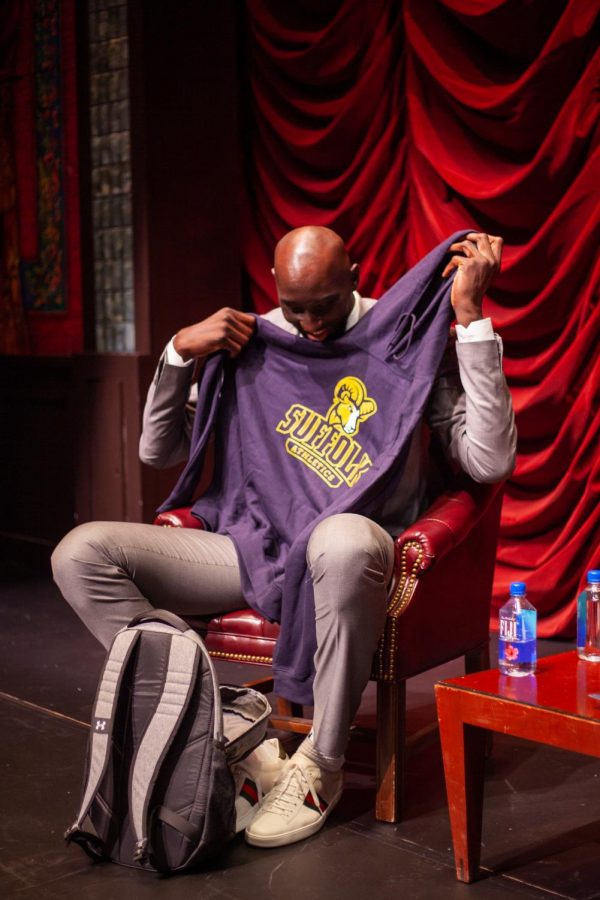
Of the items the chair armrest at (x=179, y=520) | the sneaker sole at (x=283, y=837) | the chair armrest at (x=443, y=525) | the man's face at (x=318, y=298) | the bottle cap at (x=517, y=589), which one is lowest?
Result: the sneaker sole at (x=283, y=837)

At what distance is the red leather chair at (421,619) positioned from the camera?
2.30 m

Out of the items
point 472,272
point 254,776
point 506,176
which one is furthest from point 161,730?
point 506,176

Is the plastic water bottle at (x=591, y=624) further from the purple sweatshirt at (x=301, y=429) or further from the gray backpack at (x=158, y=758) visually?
the gray backpack at (x=158, y=758)

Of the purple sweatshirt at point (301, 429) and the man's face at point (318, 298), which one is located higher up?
the man's face at point (318, 298)

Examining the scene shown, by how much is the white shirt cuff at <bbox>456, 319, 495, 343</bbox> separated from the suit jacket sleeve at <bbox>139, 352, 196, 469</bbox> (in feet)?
2.26

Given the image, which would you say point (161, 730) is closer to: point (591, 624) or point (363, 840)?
point (363, 840)

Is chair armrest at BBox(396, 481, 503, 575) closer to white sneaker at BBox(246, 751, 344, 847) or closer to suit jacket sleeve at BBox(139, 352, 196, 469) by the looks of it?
white sneaker at BBox(246, 751, 344, 847)

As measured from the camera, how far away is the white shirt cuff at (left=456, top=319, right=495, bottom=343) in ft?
8.02

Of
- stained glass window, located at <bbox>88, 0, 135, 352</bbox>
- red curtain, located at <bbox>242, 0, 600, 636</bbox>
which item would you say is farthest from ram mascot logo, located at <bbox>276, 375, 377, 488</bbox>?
stained glass window, located at <bbox>88, 0, 135, 352</bbox>

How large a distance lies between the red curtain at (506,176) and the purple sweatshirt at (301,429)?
1.13 meters

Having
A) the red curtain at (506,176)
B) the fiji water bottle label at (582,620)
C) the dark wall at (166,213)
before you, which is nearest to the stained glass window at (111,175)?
the dark wall at (166,213)

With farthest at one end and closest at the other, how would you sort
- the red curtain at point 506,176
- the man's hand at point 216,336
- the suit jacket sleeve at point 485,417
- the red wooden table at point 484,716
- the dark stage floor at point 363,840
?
the red curtain at point 506,176, the man's hand at point 216,336, the suit jacket sleeve at point 485,417, the dark stage floor at point 363,840, the red wooden table at point 484,716

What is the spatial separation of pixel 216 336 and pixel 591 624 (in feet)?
3.57

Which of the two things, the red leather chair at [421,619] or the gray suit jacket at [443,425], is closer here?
the red leather chair at [421,619]
